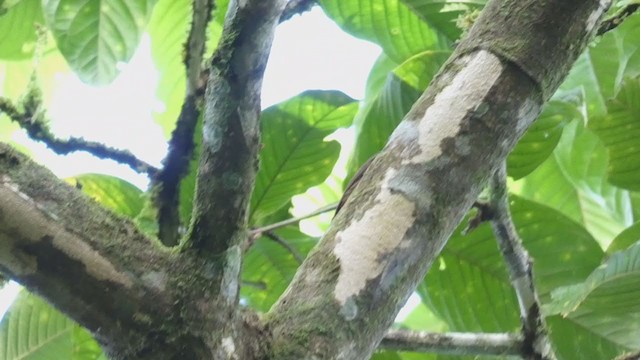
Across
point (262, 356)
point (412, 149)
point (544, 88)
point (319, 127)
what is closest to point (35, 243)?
point (262, 356)

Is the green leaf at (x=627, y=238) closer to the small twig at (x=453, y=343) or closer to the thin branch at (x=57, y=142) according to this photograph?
the small twig at (x=453, y=343)

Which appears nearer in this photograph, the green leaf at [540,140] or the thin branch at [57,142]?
the thin branch at [57,142]

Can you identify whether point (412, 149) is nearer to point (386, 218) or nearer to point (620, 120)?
point (386, 218)

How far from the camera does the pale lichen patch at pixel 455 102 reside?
656 mm

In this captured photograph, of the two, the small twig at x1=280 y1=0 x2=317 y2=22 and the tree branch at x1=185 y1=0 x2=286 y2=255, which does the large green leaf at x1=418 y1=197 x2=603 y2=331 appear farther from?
the tree branch at x1=185 y1=0 x2=286 y2=255

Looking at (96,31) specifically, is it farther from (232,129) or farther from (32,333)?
(232,129)

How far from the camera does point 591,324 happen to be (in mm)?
1000

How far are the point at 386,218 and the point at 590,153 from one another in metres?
0.82

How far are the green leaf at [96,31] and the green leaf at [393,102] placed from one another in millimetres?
406

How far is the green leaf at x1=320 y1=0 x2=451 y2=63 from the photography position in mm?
1182

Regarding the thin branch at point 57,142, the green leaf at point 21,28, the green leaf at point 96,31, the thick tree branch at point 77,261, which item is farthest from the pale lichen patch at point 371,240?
the green leaf at point 21,28

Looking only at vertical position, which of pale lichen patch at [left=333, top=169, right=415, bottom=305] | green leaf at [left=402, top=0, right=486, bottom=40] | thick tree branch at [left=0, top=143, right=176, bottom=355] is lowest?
pale lichen patch at [left=333, top=169, right=415, bottom=305]

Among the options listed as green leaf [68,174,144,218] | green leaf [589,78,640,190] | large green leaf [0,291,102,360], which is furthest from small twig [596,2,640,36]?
large green leaf [0,291,102,360]

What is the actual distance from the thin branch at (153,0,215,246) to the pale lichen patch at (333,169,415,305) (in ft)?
0.65
